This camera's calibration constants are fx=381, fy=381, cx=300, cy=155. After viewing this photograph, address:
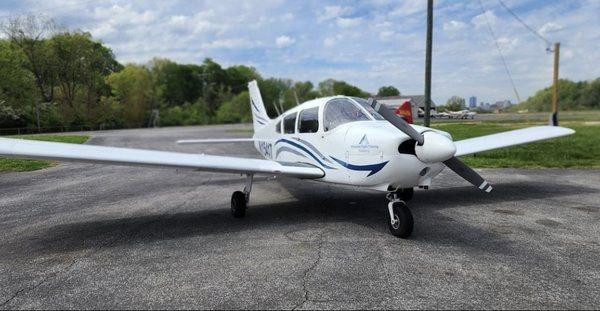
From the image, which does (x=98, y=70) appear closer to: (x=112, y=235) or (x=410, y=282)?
(x=112, y=235)

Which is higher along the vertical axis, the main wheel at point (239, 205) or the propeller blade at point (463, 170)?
the propeller blade at point (463, 170)

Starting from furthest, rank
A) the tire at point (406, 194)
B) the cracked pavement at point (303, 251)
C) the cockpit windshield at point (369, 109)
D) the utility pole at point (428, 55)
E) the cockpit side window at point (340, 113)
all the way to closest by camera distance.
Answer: the utility pole at point (428, 55)
the tire at point (406, 194)
the cockpit side window at point (340, 113)
the cockpit windshield at point (369, 109)
the cracked pavement at point (303, 251)

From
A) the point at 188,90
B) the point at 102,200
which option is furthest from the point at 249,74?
the point at 102,200

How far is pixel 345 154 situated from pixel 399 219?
139 centimetres

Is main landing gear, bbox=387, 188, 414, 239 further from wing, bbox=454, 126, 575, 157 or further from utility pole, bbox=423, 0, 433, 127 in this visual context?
utility pole, bbox=423, 0, 433, 127

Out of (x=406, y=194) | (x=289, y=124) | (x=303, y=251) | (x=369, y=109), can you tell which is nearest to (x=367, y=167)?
(x=369, y=109)

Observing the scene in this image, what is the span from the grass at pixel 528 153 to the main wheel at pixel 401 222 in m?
9.00

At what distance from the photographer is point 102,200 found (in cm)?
932

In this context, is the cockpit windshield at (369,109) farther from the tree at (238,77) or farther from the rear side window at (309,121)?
the tree at (238,77)

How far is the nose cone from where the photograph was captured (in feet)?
17.3

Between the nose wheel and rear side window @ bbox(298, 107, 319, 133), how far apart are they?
2266mm

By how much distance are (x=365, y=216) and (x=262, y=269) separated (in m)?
3.10

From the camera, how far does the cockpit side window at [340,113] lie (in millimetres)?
6758

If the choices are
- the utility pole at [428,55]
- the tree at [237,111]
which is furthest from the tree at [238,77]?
the utility pole at [428,55]
